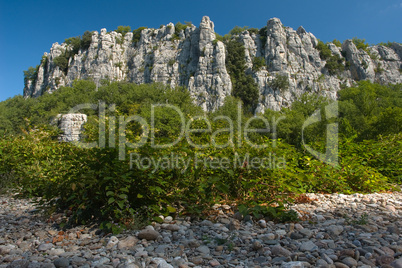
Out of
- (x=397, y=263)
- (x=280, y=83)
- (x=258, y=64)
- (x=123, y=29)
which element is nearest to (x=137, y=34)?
(x=123, y=29)

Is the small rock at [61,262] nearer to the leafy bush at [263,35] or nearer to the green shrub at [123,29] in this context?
the leafy bush at [263,35]

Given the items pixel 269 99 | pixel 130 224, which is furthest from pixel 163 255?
pixel 269 99

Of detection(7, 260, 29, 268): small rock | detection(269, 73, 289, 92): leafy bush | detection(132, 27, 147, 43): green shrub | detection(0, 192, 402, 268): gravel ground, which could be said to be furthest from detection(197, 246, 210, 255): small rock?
detection(132, 27, 147, 43): green shrub

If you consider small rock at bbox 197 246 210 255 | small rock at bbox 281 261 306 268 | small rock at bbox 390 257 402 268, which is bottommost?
small rock at bbox 197 246 210 255

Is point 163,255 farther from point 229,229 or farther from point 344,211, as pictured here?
point 344,211

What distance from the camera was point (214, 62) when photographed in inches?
1905

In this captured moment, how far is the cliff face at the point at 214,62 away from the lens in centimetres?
4797

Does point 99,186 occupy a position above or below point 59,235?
above

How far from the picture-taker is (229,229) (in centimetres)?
252

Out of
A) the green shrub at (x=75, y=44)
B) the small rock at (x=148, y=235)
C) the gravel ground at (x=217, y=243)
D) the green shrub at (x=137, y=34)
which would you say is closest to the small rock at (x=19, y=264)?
the gravel ground at (x=217, y=243)

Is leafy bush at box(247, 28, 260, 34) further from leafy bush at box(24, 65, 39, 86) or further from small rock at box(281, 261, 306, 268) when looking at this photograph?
small rock at box(281, 261, 306, 268)

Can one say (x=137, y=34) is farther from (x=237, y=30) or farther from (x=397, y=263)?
(x=397, y=263)

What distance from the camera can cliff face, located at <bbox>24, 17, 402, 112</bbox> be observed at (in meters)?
48.0

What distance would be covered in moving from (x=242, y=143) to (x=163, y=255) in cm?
201
